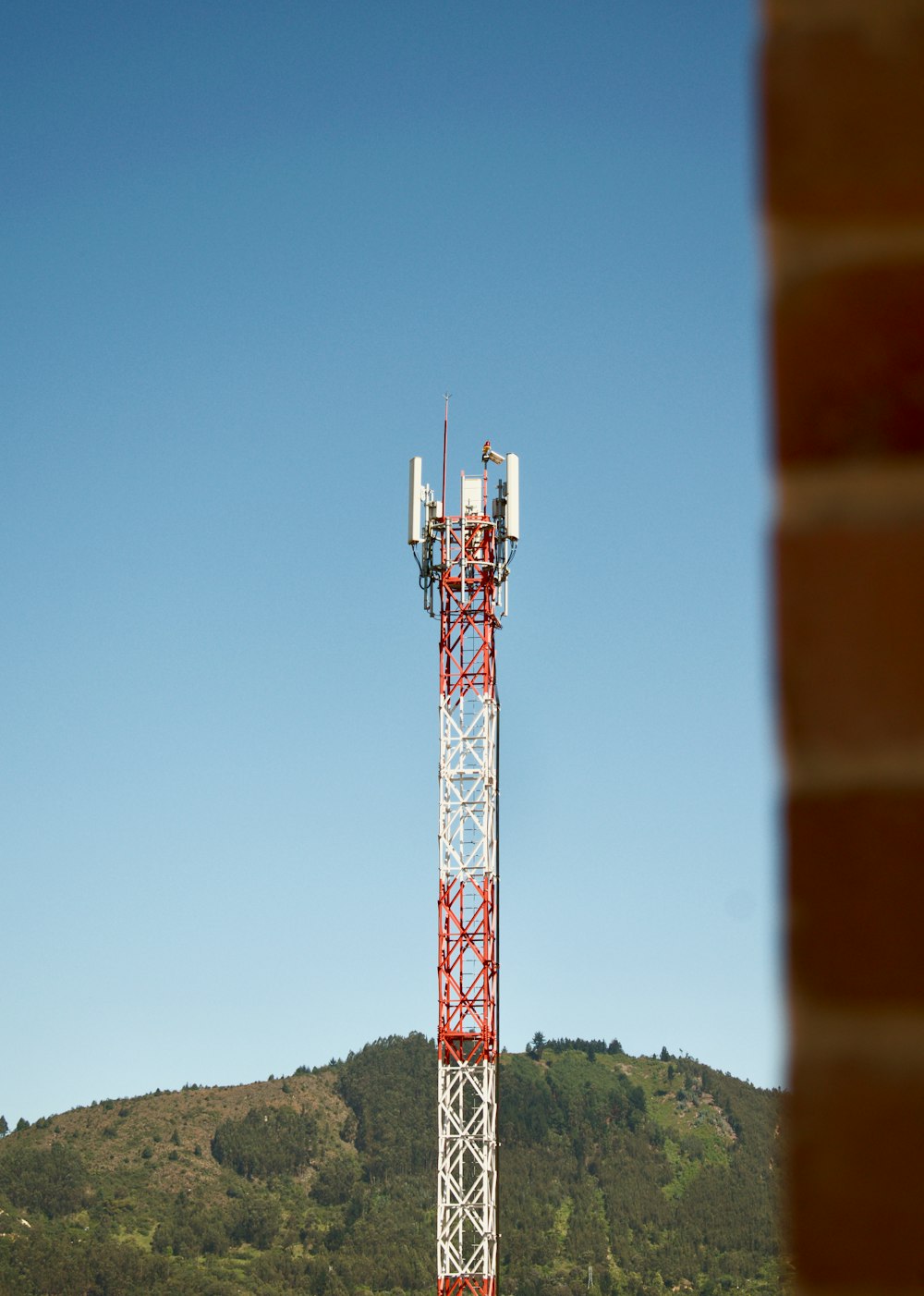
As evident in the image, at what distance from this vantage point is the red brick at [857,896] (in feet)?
2.30

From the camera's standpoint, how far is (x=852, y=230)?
2.41ft

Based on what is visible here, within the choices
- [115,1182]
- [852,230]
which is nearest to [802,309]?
[852,230]

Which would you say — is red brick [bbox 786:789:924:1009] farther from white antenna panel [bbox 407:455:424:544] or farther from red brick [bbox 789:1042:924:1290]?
white antenna panel [bbox 407:455:424:544]

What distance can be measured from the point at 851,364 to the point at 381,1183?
109 metres

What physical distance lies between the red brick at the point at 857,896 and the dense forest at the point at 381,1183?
276ft

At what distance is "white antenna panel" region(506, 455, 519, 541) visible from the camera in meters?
29.8

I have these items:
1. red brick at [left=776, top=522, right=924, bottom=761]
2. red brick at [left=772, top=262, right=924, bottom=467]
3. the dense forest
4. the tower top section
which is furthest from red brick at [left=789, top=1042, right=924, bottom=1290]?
the dense forest

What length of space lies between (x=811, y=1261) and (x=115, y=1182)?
104 meters

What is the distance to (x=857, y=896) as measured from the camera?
703 millimetres

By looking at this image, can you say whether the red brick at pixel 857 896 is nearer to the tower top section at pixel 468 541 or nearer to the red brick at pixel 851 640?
the red brick at pixel 851 640

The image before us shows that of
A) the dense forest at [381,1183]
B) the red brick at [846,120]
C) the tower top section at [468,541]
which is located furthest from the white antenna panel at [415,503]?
the dense forest at [381,1183]

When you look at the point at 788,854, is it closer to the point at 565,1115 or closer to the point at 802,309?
the point at 802,309

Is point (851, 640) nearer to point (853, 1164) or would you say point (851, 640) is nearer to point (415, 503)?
point (853, 1164)

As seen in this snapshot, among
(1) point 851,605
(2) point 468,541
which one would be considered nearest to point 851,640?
(1) point 851,605
